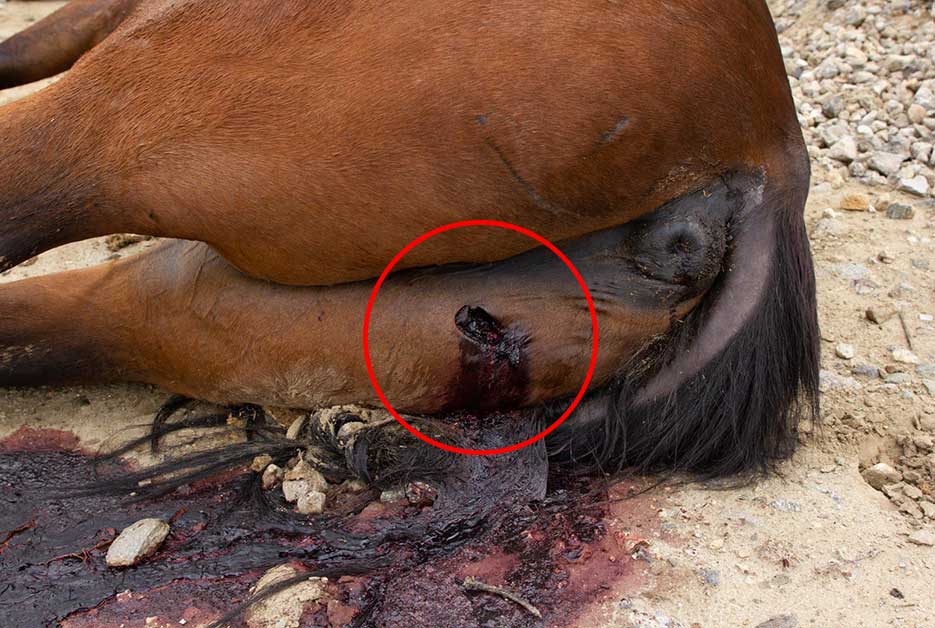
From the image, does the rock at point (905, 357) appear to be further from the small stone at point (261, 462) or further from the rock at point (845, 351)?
the small stone at point (261, 462)

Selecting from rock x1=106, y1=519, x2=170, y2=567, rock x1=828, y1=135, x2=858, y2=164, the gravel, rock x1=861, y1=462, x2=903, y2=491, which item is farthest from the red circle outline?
rock x1=828, y1=135, x2=858, y2=164

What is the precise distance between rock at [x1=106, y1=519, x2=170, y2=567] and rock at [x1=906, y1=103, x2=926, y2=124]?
9.89 ft

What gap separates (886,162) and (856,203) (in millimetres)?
264

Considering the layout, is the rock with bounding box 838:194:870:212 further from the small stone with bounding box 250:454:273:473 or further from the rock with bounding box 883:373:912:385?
the small stone with bounding box 250:454:273:473

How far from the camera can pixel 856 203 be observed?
319cm

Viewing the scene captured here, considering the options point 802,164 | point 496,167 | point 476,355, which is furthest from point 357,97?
point 802,164

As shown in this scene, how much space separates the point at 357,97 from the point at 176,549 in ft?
3.44

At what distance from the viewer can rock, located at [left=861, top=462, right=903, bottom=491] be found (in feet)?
6.87

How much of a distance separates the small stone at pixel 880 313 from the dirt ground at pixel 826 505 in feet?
0.07

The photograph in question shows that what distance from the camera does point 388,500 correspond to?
2.07 metres

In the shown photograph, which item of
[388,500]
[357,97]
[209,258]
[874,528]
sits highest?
[357,97]

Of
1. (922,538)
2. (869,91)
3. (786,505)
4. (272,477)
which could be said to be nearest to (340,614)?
(272,477)

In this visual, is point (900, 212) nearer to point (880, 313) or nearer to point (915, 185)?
point (915, 185)

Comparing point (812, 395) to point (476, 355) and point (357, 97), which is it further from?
point (357, 97)
